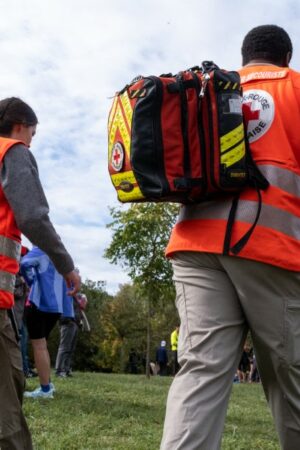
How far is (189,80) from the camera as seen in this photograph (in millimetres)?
2529

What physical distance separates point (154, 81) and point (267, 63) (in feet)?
2.28

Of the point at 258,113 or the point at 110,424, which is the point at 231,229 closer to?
the point at 258,113

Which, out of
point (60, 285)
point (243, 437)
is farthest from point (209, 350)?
point (60, 285)

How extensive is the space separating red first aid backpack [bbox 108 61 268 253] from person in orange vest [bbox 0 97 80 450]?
2.61 ft

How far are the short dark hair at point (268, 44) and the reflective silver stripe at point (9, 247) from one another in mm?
1507

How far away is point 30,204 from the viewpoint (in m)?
3.16

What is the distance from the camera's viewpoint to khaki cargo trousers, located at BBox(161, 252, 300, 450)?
241cm

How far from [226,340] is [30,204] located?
124cm

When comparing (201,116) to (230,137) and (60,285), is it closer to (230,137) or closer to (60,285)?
(230,137)

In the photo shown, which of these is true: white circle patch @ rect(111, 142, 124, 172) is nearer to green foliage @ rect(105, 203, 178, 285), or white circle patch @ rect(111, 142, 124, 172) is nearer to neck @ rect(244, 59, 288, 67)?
neck @ rect(244, 59, 288, 67)

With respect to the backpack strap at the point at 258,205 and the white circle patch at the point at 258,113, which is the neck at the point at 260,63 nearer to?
the white circle patch at the point at 258,113

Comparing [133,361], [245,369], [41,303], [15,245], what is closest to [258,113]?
[15,245]

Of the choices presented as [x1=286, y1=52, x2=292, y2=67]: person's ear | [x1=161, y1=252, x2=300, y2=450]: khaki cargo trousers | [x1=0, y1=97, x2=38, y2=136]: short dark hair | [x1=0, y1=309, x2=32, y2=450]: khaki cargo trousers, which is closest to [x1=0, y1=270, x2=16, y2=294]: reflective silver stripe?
[x1=0, y1=309, x2=32, y2=450]: khaki cargo trousers

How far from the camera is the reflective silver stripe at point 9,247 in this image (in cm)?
333
